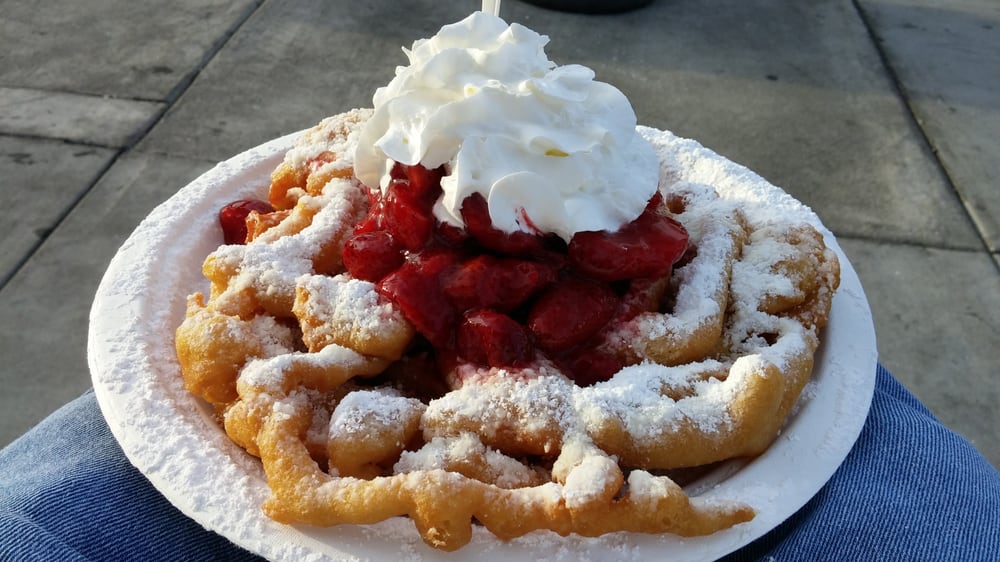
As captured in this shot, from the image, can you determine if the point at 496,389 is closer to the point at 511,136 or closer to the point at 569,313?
the point at 569,313

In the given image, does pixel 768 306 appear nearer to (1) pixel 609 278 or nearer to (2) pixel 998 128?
(1) pixel 609 278

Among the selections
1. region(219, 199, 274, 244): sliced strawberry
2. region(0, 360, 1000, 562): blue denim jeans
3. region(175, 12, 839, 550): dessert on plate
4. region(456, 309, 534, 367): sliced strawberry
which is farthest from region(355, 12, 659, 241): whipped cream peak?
region(0, 360, 1000, 562): blue denim jeans

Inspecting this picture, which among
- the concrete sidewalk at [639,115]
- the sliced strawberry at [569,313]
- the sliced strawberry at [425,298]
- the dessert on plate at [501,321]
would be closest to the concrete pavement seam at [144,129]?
the concrete sidewalk at [639,115]

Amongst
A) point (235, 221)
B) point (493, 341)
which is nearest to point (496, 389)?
point (493, 341)

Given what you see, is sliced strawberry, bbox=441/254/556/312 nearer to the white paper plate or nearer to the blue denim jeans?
the white paper plate

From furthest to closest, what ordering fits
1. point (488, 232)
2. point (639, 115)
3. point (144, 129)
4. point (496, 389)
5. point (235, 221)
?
point (639, 115), point (144, 129), point (235, 221), point (488, 232), point (496, 389)
